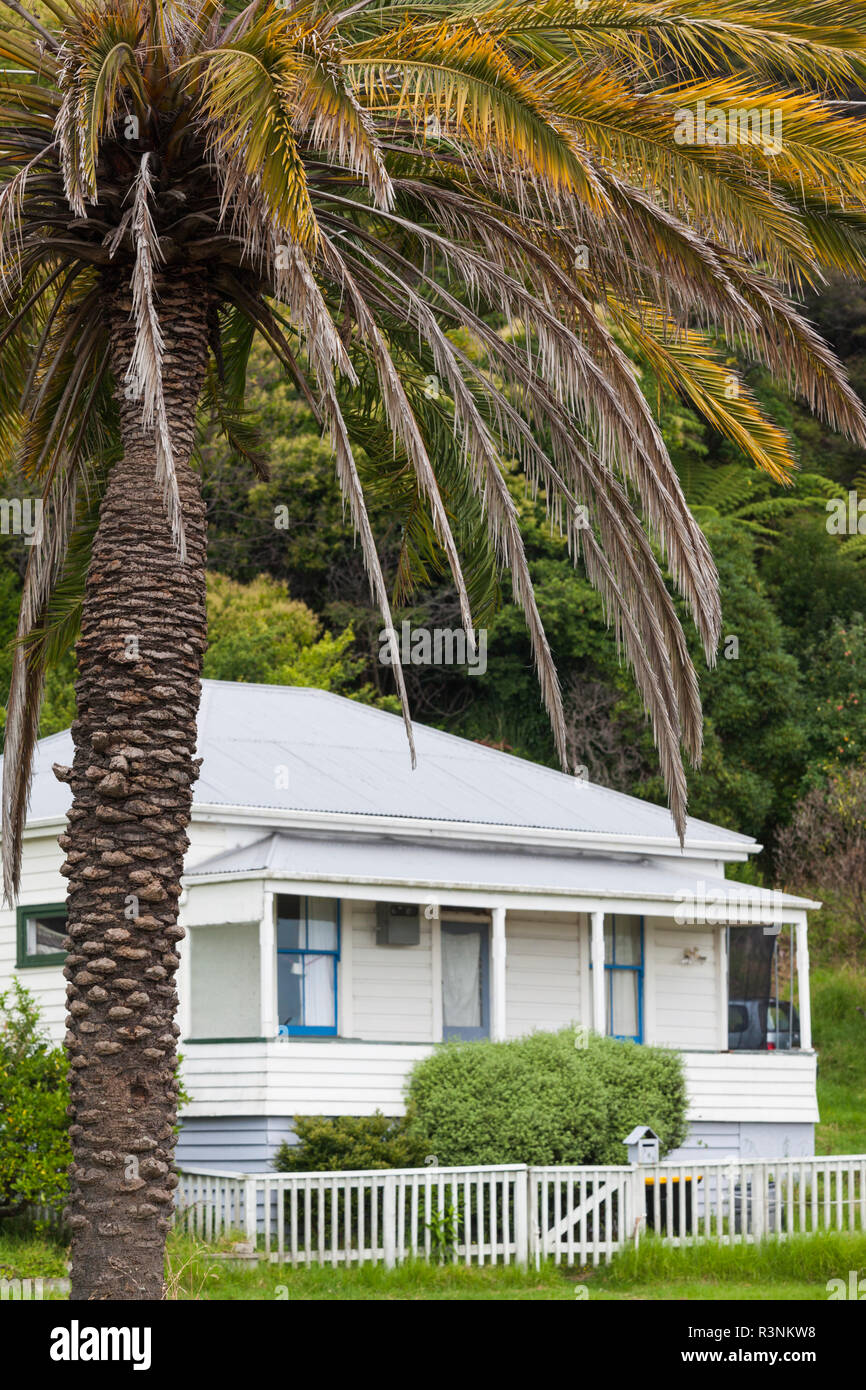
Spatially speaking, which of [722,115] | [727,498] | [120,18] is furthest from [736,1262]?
[727,498]

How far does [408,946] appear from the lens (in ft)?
66.0

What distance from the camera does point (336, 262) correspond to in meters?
8.90

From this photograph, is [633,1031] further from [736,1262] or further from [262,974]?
[736,1262]

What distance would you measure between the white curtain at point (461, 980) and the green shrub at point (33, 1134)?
6.08 meters

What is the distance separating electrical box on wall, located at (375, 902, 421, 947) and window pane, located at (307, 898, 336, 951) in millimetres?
590

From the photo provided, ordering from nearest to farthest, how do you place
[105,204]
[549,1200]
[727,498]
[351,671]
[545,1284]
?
[105,204] < [545,1284] < [549,1200] < [351,671] < [727,498]

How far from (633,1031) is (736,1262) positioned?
7.74m

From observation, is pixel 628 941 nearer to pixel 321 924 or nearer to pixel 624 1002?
pixel 624 1002

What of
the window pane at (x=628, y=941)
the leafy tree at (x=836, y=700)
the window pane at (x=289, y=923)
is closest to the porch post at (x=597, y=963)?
the window pane at (x=628, y=941)

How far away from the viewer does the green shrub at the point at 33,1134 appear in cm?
1448

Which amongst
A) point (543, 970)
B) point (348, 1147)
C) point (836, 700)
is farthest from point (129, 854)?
point (836, 700)

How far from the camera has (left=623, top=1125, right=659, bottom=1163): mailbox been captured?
16.4 metres

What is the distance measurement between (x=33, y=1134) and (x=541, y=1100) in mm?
5083

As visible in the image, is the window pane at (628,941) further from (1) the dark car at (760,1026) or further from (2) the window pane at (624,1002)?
(1) the dark car at (760,1026)
